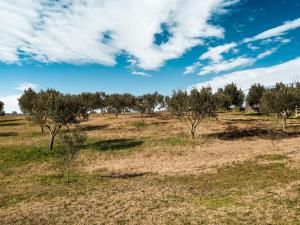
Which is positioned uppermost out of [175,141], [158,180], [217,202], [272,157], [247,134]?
[247,134]

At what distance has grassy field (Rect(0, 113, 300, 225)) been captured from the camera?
22344mm

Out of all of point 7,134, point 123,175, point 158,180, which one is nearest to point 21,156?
point 123,175

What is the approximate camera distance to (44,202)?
88.1ft

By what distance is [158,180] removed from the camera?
34625 millimetres

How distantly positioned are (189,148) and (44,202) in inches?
1276

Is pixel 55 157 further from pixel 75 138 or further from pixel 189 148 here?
pixel 189 148

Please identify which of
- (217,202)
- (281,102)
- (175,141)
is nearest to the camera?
(217,202)

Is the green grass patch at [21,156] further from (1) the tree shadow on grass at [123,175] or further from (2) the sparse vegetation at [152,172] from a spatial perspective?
(1) the tree shadow on grass at [123,175]

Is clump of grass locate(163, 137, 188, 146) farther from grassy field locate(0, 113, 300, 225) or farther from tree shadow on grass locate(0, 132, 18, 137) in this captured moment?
tree shadow on grass locate(0, 132, 18, 137)

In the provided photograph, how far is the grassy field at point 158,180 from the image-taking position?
2234cm

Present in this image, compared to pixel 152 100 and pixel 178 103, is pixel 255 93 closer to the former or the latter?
pixel 152 100

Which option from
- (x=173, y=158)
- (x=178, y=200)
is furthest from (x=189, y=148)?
(x=178, y=200)

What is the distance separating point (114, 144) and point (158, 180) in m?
25.3

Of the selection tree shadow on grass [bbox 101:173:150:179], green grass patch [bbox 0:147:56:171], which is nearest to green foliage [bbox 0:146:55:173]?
green grass patch [bbox 0:147:56:171]
